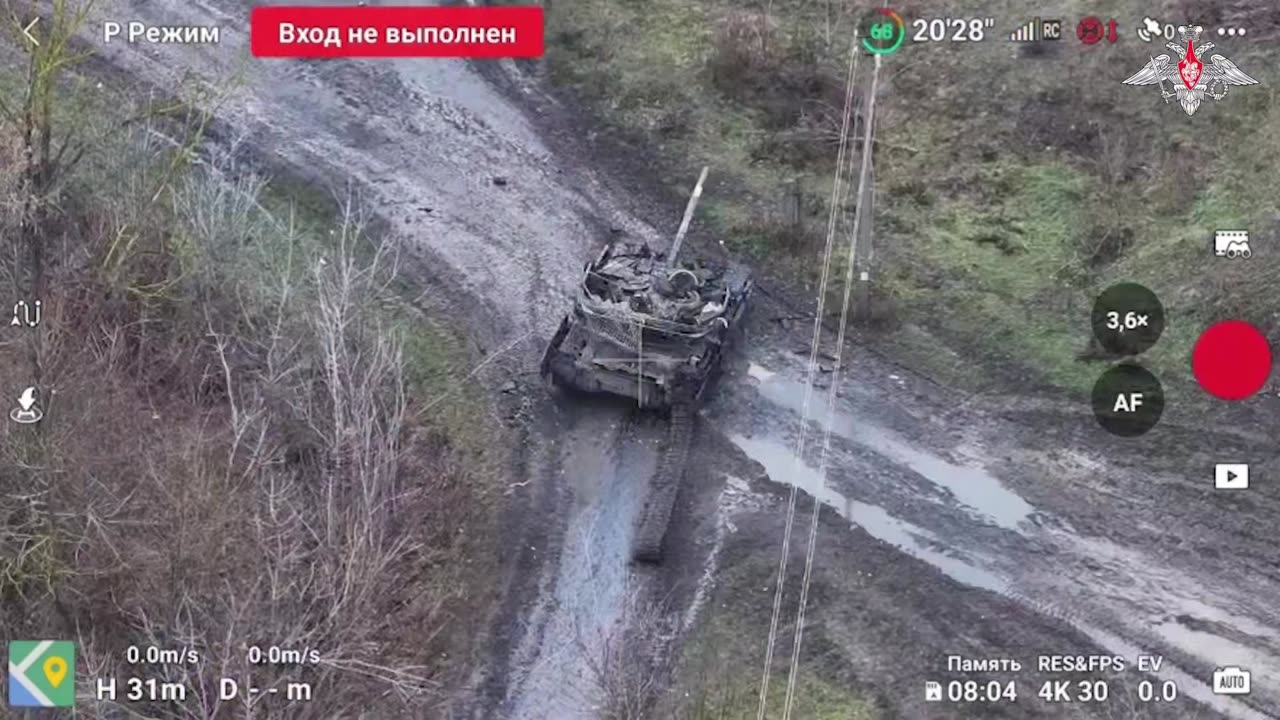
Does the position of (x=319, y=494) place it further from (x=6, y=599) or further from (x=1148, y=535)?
(x=1148, y=535)

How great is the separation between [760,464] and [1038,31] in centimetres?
637

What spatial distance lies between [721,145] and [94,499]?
37.7 feet

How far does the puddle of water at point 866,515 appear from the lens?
15008 mm

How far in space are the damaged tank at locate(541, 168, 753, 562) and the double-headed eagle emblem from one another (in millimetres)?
5412

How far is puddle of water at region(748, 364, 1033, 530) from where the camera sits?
51.3ft

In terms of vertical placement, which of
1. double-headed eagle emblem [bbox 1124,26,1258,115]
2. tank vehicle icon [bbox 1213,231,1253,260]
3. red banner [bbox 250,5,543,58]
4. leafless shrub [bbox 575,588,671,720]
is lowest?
leafless shrub [bbox 575,588,671,720]

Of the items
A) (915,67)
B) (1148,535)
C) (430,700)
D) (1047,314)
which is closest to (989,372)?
(1047,314)

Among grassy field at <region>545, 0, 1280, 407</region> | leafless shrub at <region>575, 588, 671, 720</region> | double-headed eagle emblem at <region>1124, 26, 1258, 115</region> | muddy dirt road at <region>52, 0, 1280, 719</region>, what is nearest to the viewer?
leafless shrub at <region>575, 588, 671, 720</region>

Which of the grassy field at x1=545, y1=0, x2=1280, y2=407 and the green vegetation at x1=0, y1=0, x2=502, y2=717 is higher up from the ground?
the grassy field at x1=545, y1=0, x2=1280, y2=407

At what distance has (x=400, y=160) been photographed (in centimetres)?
2061

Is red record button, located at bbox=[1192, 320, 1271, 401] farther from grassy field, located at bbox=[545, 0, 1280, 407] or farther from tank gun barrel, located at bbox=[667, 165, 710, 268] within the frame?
tank gun barrel, located at bbox=[667, 165, 710, 268]

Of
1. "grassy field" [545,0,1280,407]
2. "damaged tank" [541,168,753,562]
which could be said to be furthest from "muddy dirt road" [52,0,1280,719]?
"grassy field" [545,0,1280,407]

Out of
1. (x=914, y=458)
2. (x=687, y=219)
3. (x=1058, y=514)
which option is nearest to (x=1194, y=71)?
(x=1058, y=514)

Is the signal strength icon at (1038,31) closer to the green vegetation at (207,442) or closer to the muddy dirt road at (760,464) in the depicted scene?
the muddy dirt road at (760,464)
